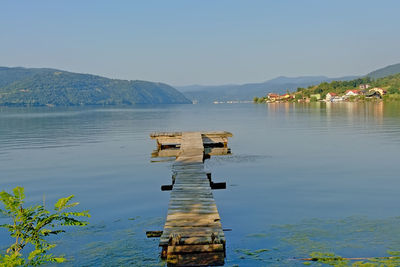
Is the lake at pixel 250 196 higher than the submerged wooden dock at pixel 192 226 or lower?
lower

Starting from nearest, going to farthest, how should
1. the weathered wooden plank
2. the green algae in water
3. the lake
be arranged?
the weathered wooden plank → the green algae in water → the lake

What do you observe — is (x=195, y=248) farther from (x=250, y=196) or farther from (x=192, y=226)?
(x=250, y=196)

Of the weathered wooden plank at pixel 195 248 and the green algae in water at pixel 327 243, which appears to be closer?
the weathered wooden plank at pixel 195 248

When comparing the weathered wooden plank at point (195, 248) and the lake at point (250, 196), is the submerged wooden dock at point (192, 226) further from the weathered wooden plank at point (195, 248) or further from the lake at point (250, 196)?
the lake at point (250, 196)

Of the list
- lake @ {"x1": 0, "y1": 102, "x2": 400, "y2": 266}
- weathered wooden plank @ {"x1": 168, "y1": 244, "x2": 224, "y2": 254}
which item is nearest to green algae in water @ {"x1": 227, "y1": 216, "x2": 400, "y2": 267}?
lake @ {"x1": 0, "y1": 102, "x2": 400, "y2": 266}

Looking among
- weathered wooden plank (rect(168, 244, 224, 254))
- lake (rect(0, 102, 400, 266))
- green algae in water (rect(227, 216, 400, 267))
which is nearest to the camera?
weathered wooden plank (rect(168, 244, 224, 254))

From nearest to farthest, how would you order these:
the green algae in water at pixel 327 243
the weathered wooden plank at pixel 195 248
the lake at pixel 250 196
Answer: the weathered wooden plank at pixel 195 248 → the green algae in water at pixel 327 243 → the lake at pixel 250 196

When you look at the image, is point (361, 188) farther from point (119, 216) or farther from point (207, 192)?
point (119, 216)

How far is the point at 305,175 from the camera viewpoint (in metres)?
26.6

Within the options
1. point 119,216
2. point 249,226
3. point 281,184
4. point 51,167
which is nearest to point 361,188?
point 281,184

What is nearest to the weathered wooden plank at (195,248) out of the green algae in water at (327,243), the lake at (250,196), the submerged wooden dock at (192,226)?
the submerged wooden dock at (192,226)

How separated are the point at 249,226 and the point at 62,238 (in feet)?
23.8

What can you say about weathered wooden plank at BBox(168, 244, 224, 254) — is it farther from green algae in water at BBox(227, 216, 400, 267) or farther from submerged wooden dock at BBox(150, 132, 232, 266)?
green algae in water at BBox(227, 216, 400, 267)

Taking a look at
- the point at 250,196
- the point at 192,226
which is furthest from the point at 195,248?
the point at 250,196
